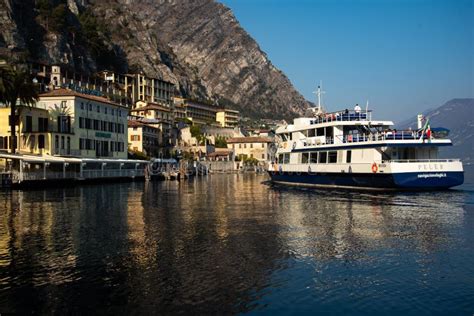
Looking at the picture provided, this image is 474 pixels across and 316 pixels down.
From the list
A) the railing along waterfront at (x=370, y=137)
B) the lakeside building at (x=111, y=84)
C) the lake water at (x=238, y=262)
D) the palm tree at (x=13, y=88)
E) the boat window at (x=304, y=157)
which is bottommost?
the lake water at (x=238, y=262)

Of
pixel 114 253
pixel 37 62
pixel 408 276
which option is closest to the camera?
pixel 408 276

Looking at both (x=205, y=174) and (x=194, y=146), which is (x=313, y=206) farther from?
(x=194, y=146)

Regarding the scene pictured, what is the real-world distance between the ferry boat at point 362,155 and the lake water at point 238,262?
46.5ft

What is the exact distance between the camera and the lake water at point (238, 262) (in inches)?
616

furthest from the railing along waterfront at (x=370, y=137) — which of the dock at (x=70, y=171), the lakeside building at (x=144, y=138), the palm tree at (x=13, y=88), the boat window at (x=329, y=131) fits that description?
the lakeside building at (x=144, y=138)

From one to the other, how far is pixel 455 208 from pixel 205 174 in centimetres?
10275

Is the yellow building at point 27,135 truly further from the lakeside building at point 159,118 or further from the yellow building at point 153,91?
the yellow building at point 153,91

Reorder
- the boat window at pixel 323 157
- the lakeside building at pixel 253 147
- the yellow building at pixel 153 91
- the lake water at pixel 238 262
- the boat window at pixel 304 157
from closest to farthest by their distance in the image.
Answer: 1. the lake water at pixel 238 262
2. the boat window at pixel 323 157
3. the boat window at pixel 304 157
4. the lakeside building at pixel 253 147
5. the yellow building at pixel 153 91

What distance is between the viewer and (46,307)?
49.5ft

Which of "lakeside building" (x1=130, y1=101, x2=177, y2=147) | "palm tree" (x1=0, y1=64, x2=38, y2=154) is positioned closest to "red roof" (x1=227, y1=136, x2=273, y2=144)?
"lakeside building" (x1=130, y1=101, x2=177, y2=147)

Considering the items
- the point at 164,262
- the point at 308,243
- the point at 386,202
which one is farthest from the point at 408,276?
the point at 386,202

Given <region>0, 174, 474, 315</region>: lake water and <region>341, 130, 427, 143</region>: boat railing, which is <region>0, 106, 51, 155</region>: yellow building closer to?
<region>0, 174, 474, 315</region>: lake water

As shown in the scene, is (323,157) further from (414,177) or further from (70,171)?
(70,171)

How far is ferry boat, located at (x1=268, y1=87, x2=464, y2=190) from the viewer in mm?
51000
